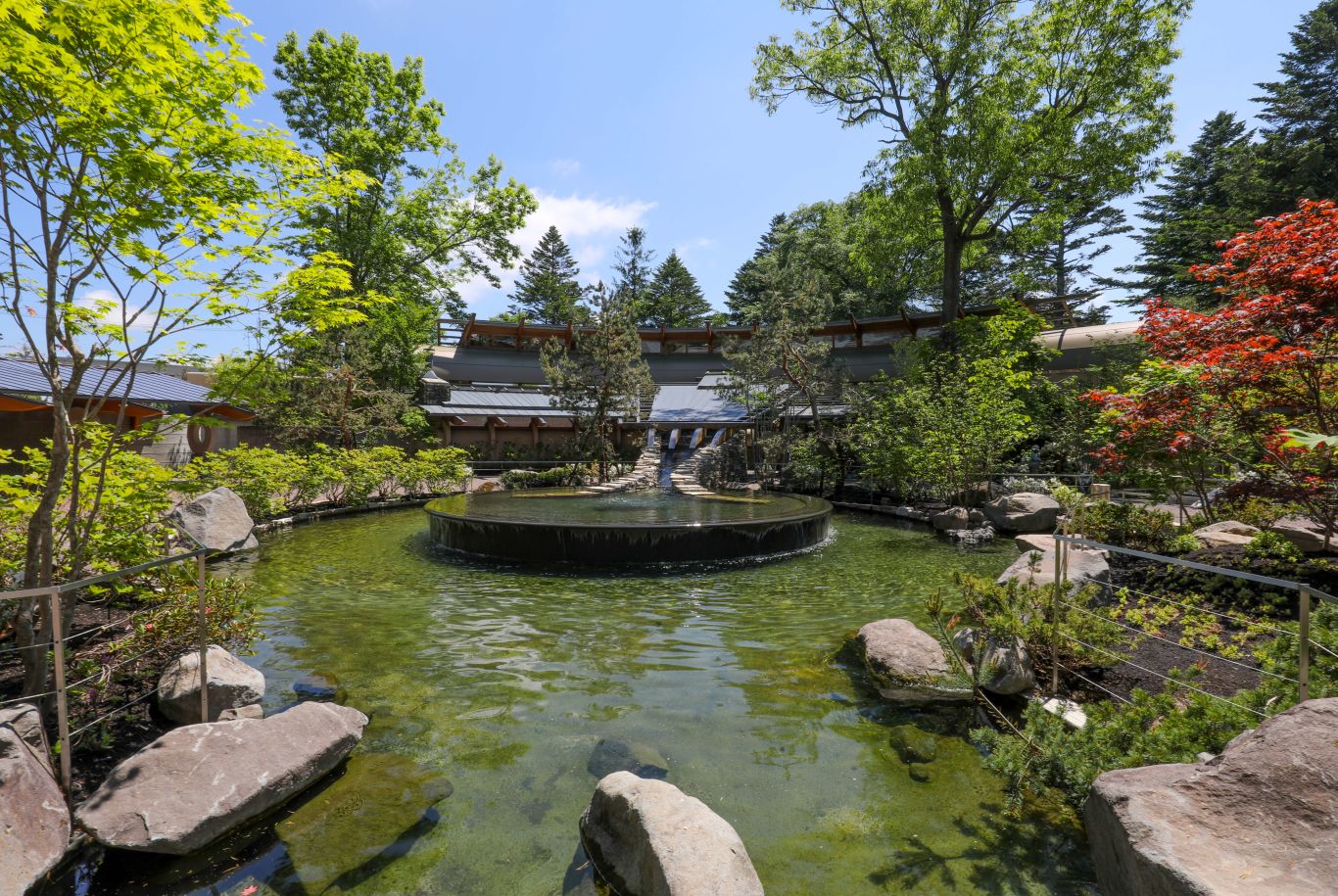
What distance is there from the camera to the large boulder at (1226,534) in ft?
26.4

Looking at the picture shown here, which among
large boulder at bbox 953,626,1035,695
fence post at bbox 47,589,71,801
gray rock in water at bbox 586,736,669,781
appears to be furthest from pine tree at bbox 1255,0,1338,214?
fence post at bbox 47,589,71,801

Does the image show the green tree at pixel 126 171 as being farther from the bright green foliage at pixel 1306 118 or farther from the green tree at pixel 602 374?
the bright green foliage at pixel 1306 118

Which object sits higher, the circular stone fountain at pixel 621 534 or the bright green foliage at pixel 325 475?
the bright green foliage at pixel 325 475

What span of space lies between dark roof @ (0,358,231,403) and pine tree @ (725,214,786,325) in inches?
1319

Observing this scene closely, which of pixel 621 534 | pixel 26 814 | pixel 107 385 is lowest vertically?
pixel 26 814

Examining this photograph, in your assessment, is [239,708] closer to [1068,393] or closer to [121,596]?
[121,596]

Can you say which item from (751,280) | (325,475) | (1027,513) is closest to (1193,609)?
(1027,513)

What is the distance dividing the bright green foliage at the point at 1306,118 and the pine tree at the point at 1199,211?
2.37 ft

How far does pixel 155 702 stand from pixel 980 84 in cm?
2433

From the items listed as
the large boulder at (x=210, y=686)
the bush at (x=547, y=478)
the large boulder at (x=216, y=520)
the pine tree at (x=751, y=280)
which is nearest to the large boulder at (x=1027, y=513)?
the bush at (x=547, y=478)

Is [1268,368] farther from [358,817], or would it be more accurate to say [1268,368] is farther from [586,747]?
[358,817]

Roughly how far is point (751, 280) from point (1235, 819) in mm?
47726

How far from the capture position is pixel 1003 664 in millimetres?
4875

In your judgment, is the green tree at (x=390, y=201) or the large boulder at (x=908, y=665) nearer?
the large boulder at (x=908, y=665)
